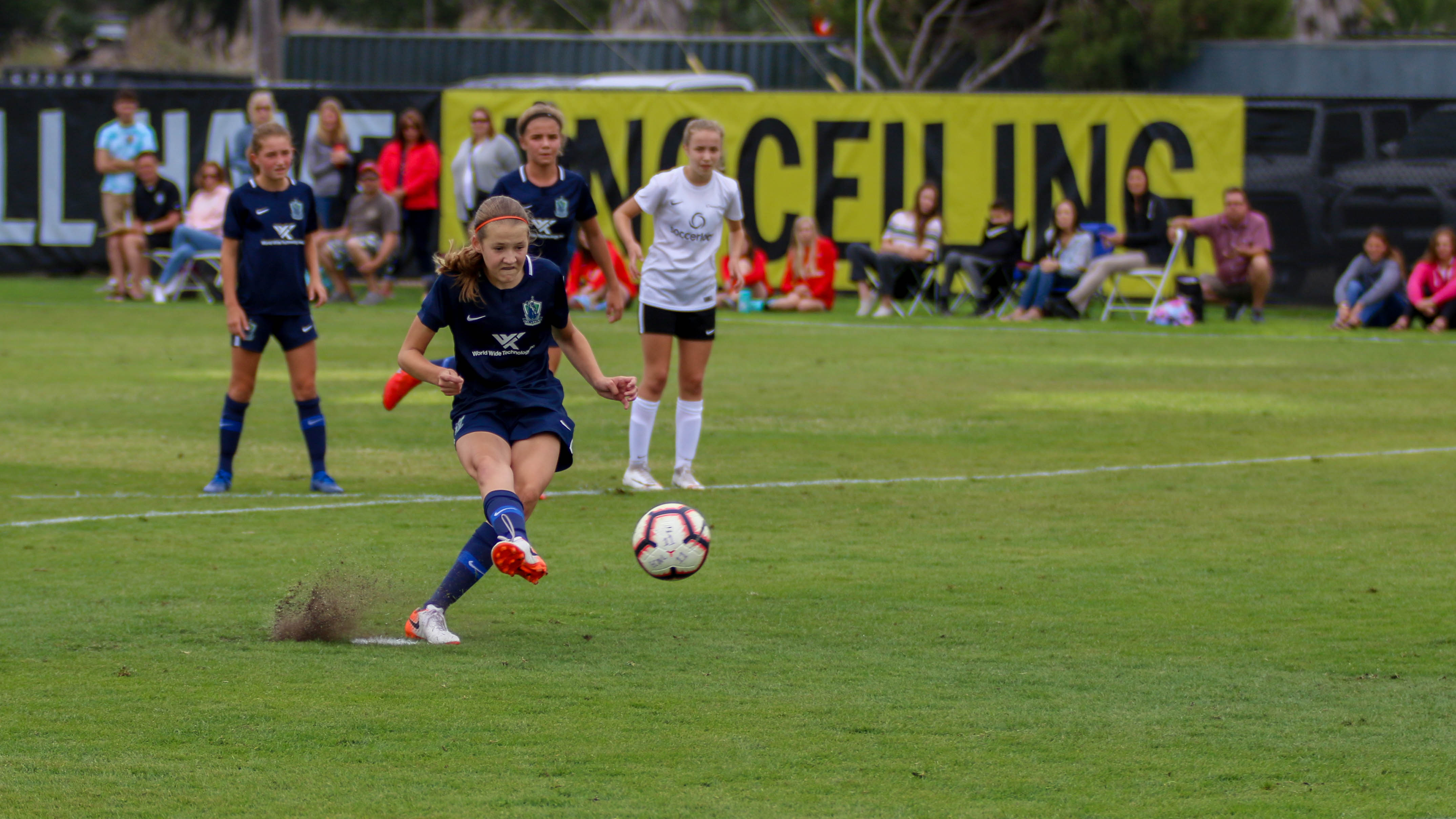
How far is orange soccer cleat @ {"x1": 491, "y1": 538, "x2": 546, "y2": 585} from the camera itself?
5906mm

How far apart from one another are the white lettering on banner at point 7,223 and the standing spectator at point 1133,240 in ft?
50.6

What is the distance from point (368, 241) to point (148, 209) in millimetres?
2976

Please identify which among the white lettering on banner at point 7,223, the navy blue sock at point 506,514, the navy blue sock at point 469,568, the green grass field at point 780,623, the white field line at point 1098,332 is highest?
the white lettering on banner at point 7,223

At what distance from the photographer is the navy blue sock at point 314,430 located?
10.1 meters

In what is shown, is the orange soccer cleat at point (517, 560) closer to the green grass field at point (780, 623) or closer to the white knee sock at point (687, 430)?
the green grass field at point (780, 623)

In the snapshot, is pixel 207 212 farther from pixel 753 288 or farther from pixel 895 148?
pixel 895 148

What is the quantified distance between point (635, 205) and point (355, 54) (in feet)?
97.1

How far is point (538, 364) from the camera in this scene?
277 inches

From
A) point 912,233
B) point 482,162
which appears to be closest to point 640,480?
point 482,162

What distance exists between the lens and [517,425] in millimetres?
6875

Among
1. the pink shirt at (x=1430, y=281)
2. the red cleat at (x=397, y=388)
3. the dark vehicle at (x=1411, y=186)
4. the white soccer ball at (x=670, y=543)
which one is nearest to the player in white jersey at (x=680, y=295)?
the red cleat at (x=397, y=388)

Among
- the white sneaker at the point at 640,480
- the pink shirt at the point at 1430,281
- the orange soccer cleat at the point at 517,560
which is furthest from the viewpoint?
the pink shirt at the point at 1430,281

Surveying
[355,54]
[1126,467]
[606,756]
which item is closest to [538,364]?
[606,756]

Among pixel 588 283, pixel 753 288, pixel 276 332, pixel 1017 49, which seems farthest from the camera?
pixel 1017 49
